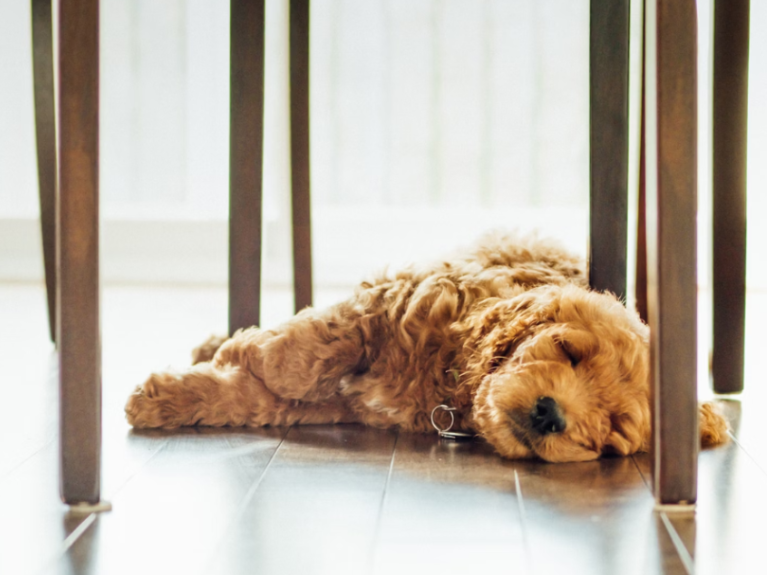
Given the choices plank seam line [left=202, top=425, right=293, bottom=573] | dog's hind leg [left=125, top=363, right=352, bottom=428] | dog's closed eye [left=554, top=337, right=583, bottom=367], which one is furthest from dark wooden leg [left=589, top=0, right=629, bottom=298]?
plank seam line [left=202, top=425, right=293, bottom=573]

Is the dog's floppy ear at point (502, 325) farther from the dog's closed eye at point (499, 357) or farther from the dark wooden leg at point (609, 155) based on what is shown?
the dark wooden leg at point (609, 155)

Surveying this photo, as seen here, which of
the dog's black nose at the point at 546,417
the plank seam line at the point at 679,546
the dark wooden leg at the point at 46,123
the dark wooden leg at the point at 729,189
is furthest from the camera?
the dark wooden leg at the point at 46,123

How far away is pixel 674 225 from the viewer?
1054 millimetres

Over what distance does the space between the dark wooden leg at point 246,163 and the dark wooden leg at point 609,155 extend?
681mm

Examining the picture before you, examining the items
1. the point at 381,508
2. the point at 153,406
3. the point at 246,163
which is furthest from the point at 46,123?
the point at 381,508

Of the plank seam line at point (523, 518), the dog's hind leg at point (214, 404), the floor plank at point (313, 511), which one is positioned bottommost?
the plank seam line at point (523, 518)

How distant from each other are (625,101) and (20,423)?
1272 millimetres

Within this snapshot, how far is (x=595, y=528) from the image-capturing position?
1041 millimetres

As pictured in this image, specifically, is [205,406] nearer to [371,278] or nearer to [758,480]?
[371,278]

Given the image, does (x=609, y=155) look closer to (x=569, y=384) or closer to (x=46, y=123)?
(x=569, y=384)

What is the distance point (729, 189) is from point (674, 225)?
0.97 m

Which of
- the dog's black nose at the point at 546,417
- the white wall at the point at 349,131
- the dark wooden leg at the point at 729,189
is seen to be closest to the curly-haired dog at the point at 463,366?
the dog's black nose at the point at 546,417

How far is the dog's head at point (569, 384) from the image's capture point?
134cm

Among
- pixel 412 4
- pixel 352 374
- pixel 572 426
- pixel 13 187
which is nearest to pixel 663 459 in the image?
pixel 572 426
